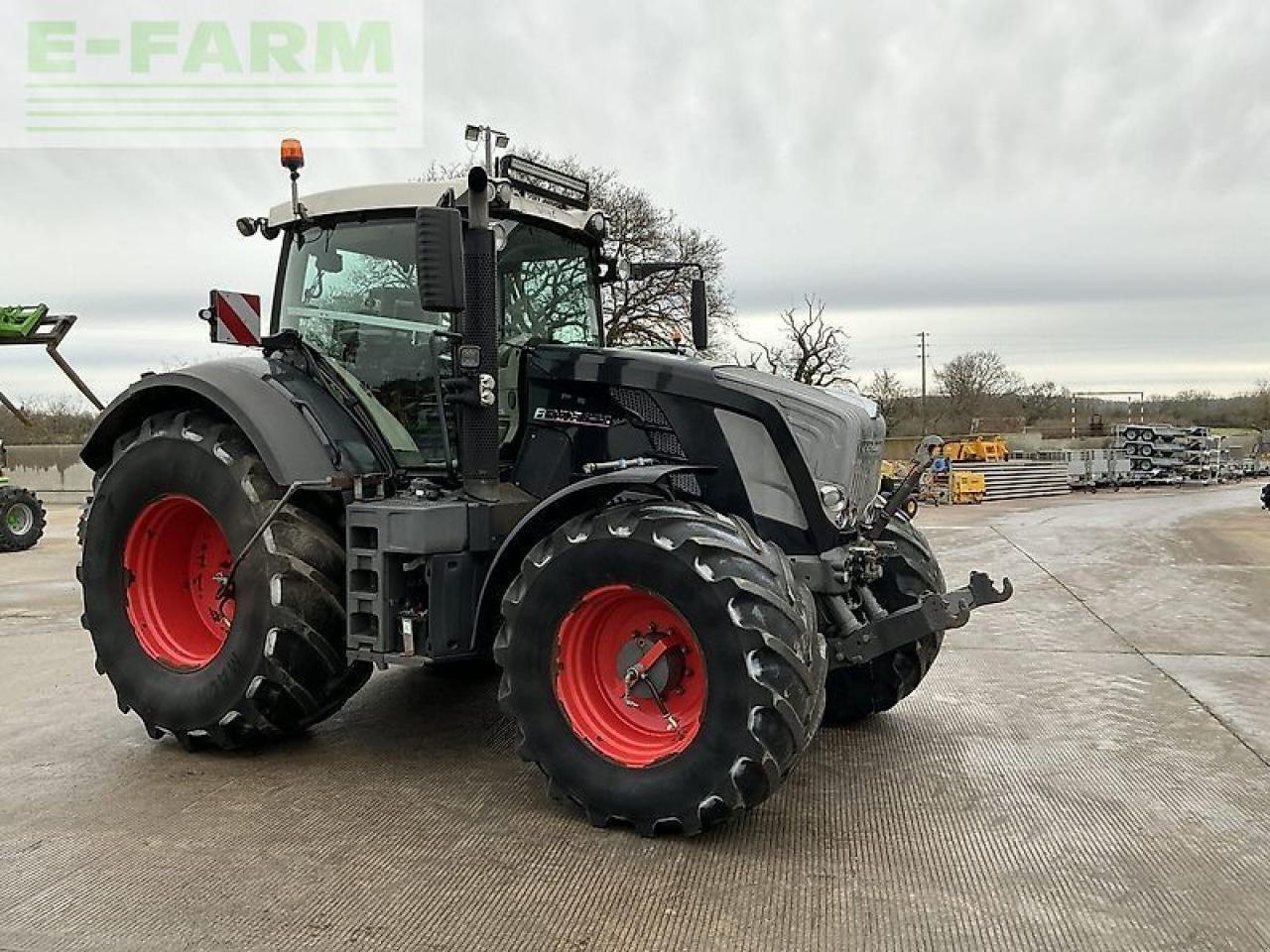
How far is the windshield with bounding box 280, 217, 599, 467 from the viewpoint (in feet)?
15.4

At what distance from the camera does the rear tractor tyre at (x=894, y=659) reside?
488 centimetres

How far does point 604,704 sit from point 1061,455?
1150 inches

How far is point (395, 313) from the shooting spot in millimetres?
4781

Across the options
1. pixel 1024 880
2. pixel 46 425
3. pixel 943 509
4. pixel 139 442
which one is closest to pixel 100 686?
pixel 139 442

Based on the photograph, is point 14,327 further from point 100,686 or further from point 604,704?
point 604,704

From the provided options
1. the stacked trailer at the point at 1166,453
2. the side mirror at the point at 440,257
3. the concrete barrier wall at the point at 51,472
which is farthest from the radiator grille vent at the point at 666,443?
the stacked trailer at the point at 1166,453

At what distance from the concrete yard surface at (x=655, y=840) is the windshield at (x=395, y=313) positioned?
154cm

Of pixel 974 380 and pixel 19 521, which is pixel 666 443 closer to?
pixel 19 521

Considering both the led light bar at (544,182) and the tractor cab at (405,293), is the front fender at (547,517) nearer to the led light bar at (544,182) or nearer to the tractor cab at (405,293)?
the tractor cab at (405,293)

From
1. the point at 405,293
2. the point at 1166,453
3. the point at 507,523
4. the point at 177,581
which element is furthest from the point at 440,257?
the point at 1166,453

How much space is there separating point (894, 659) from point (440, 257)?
9.16 feet

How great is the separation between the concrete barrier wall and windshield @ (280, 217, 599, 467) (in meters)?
22.1

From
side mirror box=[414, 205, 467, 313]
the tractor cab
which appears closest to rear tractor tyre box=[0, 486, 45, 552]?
the tractor cab

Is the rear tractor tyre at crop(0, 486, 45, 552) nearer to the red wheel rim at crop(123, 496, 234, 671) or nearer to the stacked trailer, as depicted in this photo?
the red wheel rim at crop(123, 496, 234, 671)
